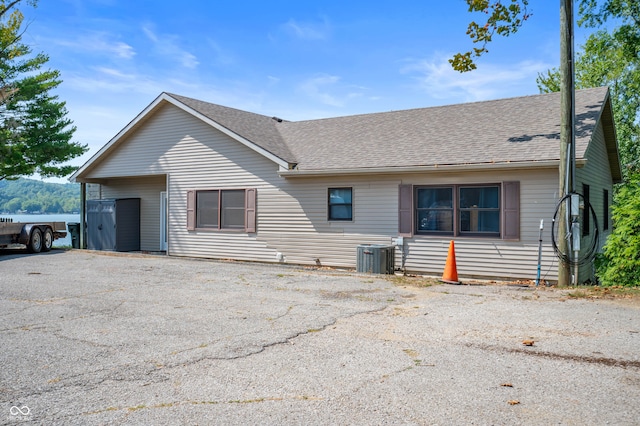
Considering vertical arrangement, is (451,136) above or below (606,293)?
above

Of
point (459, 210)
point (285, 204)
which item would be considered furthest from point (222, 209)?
point (459, 210)

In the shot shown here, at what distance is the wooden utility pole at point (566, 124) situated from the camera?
11367 millimetres

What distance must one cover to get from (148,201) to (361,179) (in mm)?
9436

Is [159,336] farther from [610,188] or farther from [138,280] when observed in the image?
[610,188]

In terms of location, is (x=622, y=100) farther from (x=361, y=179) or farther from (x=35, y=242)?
(x=35, y=242)

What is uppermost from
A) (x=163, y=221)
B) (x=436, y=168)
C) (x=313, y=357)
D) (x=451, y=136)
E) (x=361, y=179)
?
(x=451, y=136)

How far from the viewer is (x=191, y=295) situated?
1010 cm

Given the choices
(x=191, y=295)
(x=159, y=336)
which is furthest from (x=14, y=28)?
(x=159, y=336)

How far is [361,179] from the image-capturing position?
14789mm

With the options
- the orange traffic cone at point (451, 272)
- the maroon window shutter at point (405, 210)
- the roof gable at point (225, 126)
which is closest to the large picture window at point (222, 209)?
the roof gable at point (225, 126)

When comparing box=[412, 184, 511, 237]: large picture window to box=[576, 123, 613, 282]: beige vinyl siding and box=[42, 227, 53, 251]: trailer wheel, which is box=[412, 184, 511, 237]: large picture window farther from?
box=[42, 227, 53, 251]: trailer wheel

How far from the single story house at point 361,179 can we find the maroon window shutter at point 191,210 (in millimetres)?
52

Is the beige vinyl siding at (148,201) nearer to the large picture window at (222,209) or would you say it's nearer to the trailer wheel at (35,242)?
the large picture window at (222,209)

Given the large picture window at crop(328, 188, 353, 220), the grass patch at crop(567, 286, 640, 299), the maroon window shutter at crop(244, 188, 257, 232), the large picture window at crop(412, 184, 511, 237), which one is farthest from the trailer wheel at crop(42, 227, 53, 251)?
the grass patch at crop(567, 286, 640, 299)
